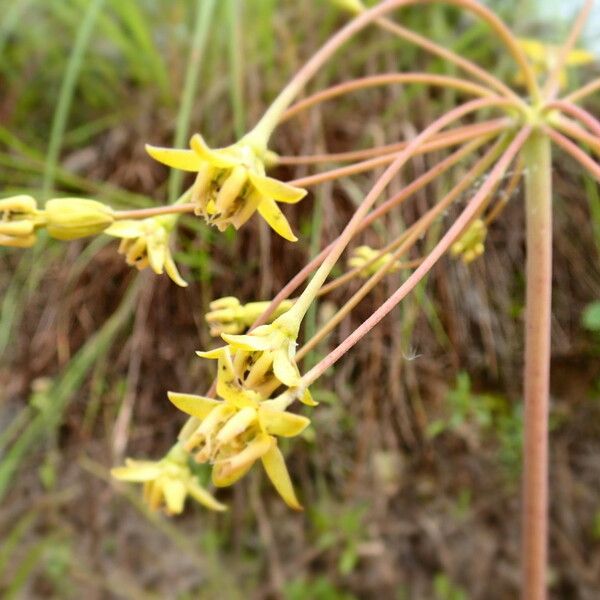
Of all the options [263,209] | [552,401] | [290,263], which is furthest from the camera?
[552,401]

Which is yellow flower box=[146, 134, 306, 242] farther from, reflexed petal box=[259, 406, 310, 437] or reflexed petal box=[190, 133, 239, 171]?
reflexed petal box=[259, 406, 310, 437]

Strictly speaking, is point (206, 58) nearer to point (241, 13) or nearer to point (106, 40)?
point (241, 13)

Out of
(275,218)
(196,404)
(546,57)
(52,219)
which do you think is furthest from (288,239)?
(546,57)

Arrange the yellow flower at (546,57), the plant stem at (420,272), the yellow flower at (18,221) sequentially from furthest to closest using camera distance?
the yellow flower at (546,57), the yellow flower at (18,221), the plant stem at (420,272)

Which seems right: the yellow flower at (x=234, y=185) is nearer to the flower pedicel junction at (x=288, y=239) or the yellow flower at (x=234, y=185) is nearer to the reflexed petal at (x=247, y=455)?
the flower pedicel junction at (x=288, y=239)

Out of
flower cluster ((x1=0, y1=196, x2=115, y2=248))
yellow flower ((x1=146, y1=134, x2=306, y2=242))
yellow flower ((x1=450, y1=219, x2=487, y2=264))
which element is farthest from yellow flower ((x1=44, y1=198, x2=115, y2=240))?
yellow flower ((x1=450, y1=219, x2=487, y2=264))

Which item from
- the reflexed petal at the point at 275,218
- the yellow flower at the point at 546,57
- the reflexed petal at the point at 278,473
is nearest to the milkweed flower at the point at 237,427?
the reflexed petal at the point at 278,473

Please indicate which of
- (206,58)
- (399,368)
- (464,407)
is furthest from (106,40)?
(464,407)
